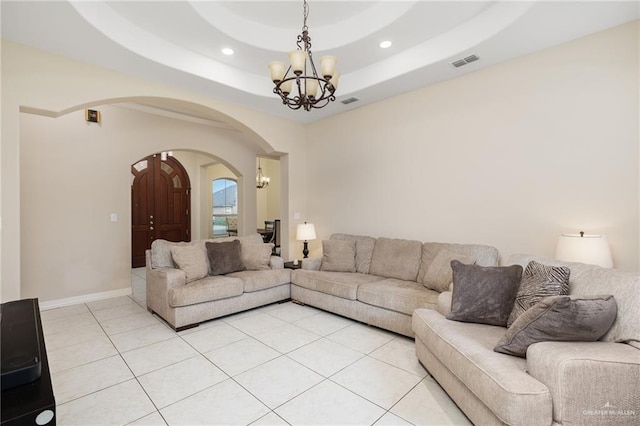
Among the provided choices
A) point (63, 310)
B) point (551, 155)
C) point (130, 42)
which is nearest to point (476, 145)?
point (551, 155)

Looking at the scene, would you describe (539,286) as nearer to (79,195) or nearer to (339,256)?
(339,256)

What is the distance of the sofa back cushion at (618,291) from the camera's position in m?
1.61

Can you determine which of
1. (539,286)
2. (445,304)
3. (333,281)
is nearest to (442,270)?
(445,304)

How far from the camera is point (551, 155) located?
301cm

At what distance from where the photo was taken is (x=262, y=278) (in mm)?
3988

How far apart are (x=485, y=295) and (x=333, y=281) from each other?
184cm

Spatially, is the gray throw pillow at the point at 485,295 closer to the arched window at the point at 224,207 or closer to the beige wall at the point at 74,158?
the beige wall at the point at 74,158

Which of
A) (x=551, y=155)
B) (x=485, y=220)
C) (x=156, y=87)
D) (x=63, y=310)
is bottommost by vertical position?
(x=63, y=310)

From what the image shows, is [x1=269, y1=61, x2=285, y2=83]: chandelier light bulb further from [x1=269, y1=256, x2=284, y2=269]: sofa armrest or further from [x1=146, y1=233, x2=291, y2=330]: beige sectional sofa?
[x1=269, y1=256, x2=284, y2=269]: sofa armrest

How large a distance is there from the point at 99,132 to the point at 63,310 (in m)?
2.56

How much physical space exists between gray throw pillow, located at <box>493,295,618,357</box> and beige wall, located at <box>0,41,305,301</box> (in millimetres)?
4067

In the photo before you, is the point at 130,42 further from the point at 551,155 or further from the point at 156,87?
the point at 551,155

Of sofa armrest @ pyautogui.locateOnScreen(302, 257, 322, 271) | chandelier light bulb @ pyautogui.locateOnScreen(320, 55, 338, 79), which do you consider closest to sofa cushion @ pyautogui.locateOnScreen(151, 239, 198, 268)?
sofa armrest @ pyautogui.locateOnScreen(302, 257, 322, 271)

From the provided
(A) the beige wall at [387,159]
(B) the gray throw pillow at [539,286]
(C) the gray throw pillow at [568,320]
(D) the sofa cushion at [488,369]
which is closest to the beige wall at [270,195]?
(A) the beige wall at [387,159]
